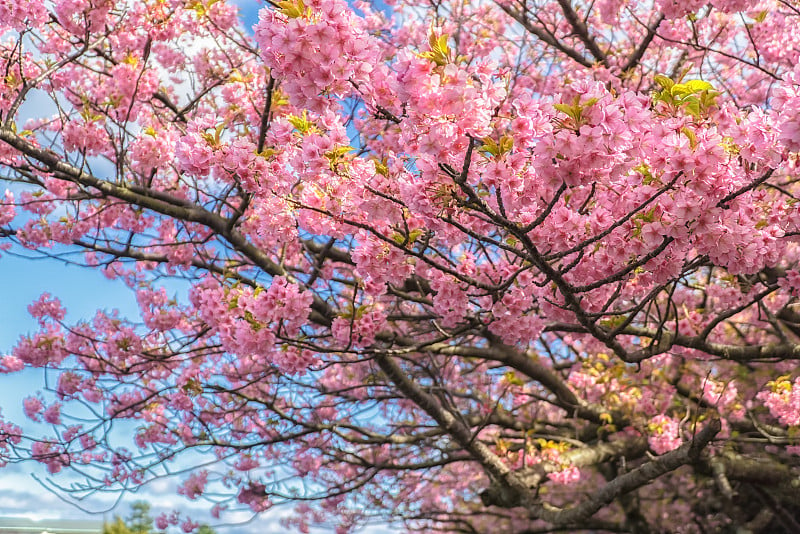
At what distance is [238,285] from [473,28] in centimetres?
494

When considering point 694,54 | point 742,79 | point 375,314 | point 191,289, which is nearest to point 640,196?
point 375,314

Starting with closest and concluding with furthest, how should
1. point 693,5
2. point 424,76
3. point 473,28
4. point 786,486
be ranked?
point 424,76 < point 693,5 < point 786,486 < point 473,28

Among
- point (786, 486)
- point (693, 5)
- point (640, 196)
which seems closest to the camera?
point (640, 196)

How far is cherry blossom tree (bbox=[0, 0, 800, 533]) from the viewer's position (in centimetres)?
243

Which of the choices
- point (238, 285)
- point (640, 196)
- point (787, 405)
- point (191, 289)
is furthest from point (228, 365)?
point (640, 196)

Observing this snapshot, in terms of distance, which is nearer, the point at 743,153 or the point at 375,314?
the point at 743,153

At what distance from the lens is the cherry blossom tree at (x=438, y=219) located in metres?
2.43

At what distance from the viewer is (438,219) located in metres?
2.91

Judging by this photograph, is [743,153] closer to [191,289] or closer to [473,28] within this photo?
[191,289]

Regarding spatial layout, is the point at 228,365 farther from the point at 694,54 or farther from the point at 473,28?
the point at 694,54

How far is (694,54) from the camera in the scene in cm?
682

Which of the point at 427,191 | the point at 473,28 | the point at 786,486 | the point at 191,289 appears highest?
the point at 473,28

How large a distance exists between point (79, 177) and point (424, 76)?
2.94 m

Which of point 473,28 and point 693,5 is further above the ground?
point 473,28
